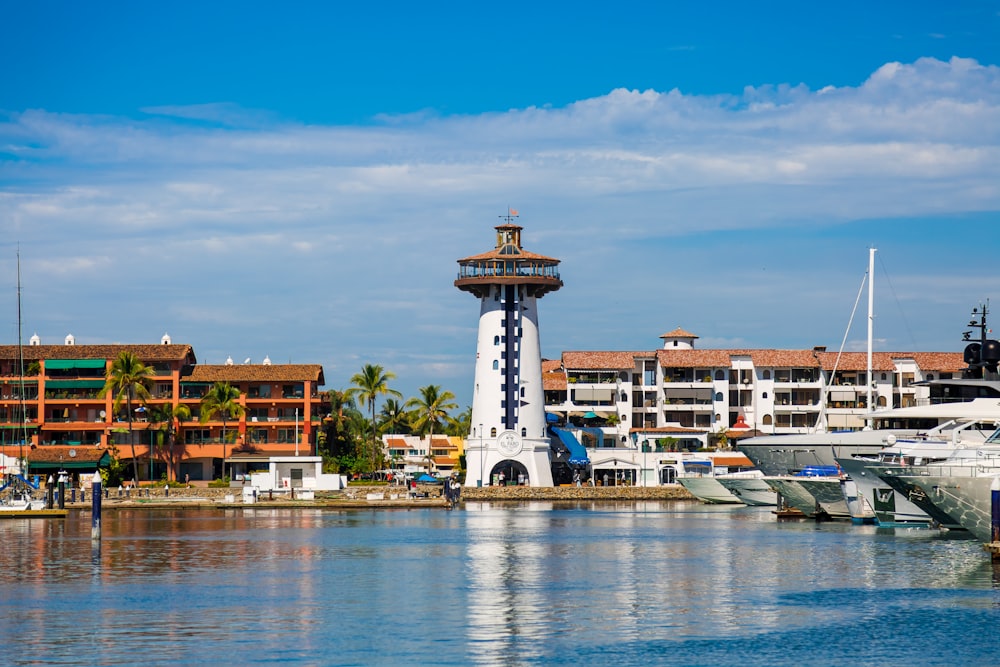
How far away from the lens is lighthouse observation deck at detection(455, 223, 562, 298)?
109125 millimetres

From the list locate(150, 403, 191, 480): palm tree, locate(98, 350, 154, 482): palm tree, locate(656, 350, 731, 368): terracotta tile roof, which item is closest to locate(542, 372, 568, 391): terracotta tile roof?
locate(656, 350, 731, 368): terracotta tile roof

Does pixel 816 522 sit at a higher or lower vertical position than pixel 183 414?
lower

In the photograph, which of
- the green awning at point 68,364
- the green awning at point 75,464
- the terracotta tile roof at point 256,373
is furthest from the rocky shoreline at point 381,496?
the green awning at point 68,364

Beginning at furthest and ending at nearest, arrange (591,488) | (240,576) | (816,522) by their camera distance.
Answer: (591,488) → (816,522) → (240,576)

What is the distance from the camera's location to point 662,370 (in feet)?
427

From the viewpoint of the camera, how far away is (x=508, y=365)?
110 metres

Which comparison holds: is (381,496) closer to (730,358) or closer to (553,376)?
(553,376)

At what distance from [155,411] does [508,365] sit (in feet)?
97.0

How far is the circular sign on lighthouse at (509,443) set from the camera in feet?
363

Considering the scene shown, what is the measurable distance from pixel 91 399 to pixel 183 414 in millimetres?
8066

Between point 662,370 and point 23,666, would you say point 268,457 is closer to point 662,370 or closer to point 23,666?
point 662,370

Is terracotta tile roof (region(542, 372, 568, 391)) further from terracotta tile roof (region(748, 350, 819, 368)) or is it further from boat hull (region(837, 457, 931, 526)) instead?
boat hull (region(837, 457, 931, 526))

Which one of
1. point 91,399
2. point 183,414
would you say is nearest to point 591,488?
point 183,414

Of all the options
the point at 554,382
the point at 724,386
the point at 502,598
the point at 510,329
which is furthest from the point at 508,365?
the point at 502,598
